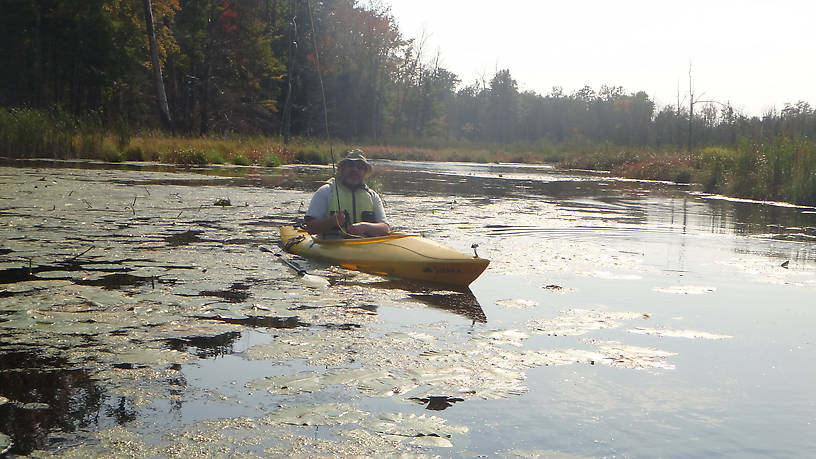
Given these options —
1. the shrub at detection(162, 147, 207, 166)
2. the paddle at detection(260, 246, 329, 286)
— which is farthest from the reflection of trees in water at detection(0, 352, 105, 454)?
the shrub at detection(162, 147, 207, 166)

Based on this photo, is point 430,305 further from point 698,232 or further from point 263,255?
point 698,232

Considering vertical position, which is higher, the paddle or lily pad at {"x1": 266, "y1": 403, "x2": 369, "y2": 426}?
the paddle

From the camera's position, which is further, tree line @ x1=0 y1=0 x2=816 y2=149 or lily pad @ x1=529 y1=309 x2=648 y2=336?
tree line @ x1=0 y1=0 x2=816 y2=149

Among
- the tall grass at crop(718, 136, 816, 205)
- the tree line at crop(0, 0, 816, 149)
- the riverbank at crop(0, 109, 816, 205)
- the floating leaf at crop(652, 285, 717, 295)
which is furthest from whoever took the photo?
the tree line at crop(0, 0, 816, 149)

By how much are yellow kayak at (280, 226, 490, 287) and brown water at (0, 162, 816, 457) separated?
0.20 meters

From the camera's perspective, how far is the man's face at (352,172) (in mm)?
7234

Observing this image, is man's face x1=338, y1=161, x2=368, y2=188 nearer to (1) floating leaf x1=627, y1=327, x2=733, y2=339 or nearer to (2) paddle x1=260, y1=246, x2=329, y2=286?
(2) paddle x1=260, y1=246, x2=329, y2=286

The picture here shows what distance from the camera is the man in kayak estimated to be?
7238 mm

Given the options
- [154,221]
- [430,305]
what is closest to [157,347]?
[430,305]

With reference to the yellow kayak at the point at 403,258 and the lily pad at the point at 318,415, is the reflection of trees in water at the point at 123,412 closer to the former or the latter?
the lily pad at the point at 318,415

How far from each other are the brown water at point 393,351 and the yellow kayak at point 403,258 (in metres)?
0.20

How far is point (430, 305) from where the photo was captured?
556 centimetres

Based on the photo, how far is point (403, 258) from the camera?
6.39 m

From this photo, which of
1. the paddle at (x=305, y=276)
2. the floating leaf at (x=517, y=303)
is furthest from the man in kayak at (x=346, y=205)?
the floating leaf at (x=517, y=303)
